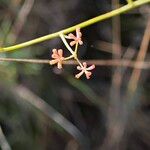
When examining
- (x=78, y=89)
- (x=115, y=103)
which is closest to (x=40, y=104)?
(x=78, y=89)

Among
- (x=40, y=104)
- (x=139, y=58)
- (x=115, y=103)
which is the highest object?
(x=139, y=58)

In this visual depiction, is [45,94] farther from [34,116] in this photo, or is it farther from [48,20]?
[48,20]

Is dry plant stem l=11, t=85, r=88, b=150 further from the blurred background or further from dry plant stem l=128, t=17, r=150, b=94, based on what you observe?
dry plant stem l=128, t=17, r=150, b=94

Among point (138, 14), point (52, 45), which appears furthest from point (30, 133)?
point (138, 14)

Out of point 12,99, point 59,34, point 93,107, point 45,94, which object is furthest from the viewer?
point 93,107

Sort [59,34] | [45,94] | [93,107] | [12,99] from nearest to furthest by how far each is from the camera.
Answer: [59,34]
[12,99]
[45,94]
[93,107]

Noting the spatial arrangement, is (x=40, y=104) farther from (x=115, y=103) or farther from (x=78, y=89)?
(x=115, y=103)

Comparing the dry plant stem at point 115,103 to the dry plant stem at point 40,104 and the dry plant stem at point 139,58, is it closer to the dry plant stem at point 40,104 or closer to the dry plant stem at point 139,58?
the dry plant stem at point 139,58

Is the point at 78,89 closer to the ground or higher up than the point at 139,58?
closer to the ground

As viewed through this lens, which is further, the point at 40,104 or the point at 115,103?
the point at 115,103

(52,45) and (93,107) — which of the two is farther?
(93,107)
